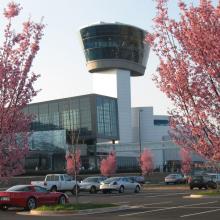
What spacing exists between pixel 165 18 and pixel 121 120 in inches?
4906

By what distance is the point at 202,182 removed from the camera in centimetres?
4959

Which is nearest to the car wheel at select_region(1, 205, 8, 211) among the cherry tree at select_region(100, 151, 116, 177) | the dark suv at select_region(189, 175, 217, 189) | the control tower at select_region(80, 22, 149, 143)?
the dark suv at select_region(189, 175, 217, 189)

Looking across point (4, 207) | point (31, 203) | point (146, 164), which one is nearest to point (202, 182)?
point (31, 203)

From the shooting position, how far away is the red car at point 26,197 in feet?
85.0

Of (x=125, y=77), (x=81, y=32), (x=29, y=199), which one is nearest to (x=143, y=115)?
(x=125, y=77)

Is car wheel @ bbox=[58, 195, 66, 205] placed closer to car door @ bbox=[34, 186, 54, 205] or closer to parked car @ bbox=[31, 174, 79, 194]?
car door @ bbox=[34, 186, 54, 205]

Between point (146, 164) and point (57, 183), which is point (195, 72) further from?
point (146, 164)

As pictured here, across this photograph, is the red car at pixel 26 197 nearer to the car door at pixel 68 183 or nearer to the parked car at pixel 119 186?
the car door at pixel 68 183

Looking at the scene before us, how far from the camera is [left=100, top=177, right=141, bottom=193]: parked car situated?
4416 centimetres

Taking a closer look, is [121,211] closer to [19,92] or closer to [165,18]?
[19,92]

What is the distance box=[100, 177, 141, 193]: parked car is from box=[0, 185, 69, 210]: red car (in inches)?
677

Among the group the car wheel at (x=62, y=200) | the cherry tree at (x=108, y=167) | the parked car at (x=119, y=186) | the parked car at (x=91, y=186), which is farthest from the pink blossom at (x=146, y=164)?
the car wheel at (x=62, y=200)

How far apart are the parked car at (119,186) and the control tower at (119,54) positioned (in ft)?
304

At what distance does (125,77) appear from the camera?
151 m
